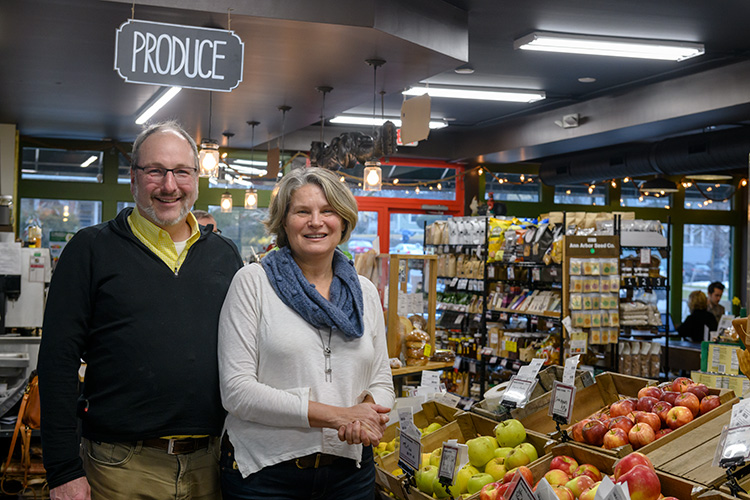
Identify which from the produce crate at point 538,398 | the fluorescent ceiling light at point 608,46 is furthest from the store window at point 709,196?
the produce crate at point 538,398

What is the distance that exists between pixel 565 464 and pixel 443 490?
458 mm

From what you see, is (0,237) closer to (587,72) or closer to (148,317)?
(148,317)

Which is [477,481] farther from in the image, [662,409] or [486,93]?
[486,93]

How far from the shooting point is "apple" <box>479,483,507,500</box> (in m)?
2.46

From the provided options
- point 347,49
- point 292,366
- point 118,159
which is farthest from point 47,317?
point 118,159

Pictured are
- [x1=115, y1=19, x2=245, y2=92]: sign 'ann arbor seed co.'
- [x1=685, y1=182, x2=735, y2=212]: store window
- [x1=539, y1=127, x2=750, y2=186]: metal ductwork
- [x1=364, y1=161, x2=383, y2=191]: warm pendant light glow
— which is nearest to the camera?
[x1=115, y1=19, x2=245, y2=92]: sign 'ann arbor seed co.'

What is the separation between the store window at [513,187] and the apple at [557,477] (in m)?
11.0

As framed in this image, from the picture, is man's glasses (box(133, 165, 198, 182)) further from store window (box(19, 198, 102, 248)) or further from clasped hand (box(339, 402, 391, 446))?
store window (box(19, 198, 102, 248))

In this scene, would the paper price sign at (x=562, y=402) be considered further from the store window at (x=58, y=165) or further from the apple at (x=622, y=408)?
the store window at (x=58, y=165)

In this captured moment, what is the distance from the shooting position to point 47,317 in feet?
6.73

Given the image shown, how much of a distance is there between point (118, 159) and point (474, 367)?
23.2 ft

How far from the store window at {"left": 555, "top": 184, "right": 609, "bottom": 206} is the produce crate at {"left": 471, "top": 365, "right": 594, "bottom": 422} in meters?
11.0

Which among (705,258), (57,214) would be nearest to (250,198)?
(57,214)

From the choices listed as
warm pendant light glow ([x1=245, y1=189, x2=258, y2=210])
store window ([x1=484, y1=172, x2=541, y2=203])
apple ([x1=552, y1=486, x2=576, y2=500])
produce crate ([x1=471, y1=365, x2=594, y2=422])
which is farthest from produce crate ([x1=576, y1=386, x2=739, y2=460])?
store window ([x1=484, y1=172, x2=541, y2=203])
